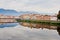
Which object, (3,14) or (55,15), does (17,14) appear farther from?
(55,15)

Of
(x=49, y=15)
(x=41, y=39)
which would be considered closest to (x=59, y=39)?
(x=41, y=39)

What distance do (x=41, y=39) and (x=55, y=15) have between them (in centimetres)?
779

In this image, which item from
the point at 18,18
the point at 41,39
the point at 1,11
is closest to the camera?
the point at 41,39

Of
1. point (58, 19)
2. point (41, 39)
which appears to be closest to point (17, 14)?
point (58, 19)

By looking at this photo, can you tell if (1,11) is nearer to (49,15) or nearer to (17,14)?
(17,14)

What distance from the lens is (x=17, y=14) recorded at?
47.8 ft

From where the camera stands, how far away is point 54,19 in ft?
48.6

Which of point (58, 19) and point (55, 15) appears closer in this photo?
point (55, 15)

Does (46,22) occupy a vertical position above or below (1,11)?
below

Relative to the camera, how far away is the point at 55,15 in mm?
14438

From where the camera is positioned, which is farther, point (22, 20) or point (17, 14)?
point (22, 20)

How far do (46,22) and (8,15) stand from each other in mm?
3424

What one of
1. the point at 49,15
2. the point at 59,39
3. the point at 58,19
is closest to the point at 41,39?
the point at 59,39

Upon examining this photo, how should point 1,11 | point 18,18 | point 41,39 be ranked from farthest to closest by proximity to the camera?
point 18,18 → point 1,11 → point 41,39
